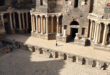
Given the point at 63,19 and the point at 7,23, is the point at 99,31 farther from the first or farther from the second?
the point at 7,23

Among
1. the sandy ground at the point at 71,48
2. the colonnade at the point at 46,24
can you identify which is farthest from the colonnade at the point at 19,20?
the colonnade at the point at 46,24

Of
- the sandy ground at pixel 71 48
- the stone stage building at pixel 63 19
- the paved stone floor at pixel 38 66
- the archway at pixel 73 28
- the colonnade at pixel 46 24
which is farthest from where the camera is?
the colonnade at pixel 46 24

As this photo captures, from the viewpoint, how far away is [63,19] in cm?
2664

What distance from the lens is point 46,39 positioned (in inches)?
1105

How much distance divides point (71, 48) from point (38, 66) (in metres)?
6.67

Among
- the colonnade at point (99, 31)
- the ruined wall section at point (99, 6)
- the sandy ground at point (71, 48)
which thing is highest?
the ruined wall section at point (99, 6)

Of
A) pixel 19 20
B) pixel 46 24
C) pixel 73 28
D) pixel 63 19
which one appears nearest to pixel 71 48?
pixel 73 28

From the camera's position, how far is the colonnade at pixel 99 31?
22.7 meters

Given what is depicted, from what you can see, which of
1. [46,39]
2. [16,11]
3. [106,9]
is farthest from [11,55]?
[106,9]

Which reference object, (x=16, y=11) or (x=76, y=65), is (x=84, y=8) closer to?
(x=76, y=65)

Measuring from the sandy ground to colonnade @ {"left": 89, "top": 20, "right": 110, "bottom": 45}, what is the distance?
170 centimetres

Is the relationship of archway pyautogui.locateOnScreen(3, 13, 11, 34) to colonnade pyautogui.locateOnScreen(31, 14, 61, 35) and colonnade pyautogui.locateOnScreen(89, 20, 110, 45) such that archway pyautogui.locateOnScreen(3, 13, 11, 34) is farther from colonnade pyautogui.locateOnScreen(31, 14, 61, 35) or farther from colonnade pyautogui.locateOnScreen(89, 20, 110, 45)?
colonnade pyautogui.locateOnScreen(89, 20, 110, 45)

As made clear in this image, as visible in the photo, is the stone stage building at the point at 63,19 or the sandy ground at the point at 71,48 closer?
the sandy ground at the point at 71,48

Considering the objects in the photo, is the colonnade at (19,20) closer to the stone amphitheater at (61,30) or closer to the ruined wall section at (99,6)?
the stone amphitheater at (61,30)
